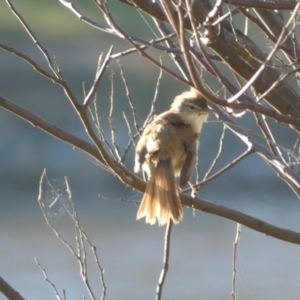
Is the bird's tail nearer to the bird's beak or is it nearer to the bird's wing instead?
the bird's wing

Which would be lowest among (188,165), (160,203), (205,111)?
(160,203)

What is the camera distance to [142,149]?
4250mm

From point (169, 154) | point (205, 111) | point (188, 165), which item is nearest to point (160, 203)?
point (188, 165)

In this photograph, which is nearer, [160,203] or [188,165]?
[160,203]

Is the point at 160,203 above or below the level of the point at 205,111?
below

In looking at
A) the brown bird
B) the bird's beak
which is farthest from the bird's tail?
the bird's beak

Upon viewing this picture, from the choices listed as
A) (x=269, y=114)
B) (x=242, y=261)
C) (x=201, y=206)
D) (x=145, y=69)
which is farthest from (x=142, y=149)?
(x=145, y=69)

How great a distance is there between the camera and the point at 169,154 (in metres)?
4.31

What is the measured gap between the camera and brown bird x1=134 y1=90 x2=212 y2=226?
3.61 meters

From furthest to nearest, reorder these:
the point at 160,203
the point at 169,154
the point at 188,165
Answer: the point at 169,154, the point at 188,165, the point at 160,203

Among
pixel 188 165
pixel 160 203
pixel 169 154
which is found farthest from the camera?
pixel 169 154

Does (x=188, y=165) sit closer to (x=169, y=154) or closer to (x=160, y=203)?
(x=169, y=154)

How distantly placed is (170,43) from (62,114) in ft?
26.0

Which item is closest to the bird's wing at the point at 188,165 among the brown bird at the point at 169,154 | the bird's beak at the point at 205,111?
the brown bird at the point at 169,154
